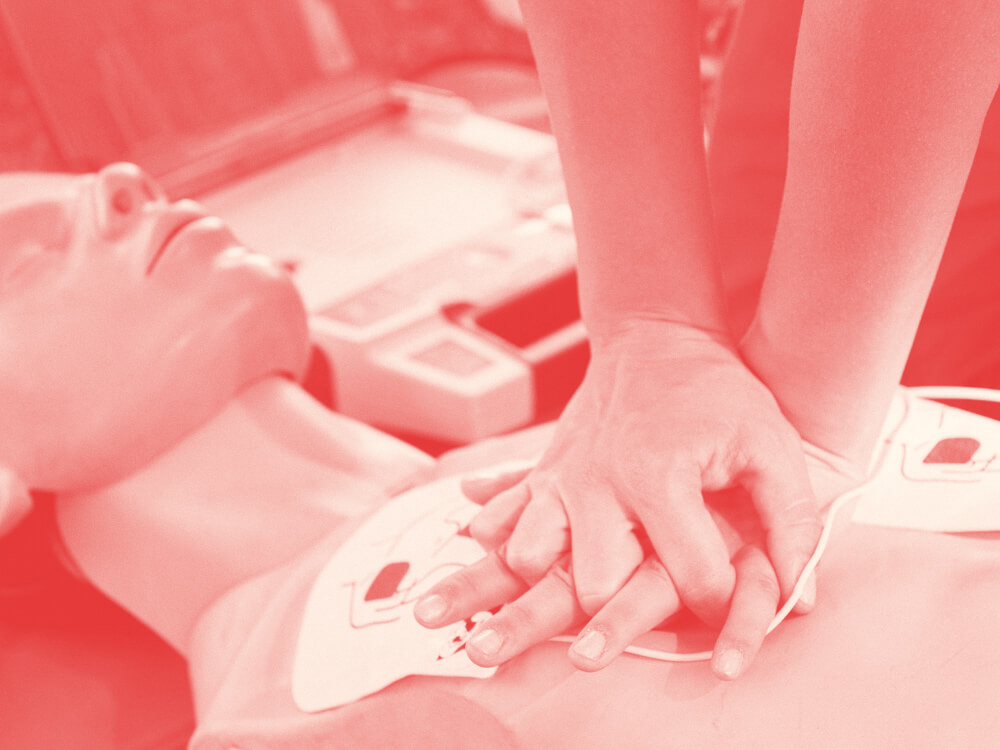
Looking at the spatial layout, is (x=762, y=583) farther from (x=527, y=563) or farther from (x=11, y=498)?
(x=11, y=498)

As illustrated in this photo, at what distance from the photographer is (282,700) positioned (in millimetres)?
692

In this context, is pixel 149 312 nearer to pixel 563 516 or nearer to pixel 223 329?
pixel 223 329

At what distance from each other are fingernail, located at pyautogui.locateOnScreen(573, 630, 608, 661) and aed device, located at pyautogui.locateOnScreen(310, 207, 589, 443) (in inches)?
23.9

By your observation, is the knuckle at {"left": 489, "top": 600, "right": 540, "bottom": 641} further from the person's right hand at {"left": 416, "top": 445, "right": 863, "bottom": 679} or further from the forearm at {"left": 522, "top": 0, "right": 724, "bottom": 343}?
the forearm at {"left": 522, "top": 0, "right": 724, "bottom": 343}

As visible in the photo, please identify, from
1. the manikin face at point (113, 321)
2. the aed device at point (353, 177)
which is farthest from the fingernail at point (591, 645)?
the aed device at point (353, 177)

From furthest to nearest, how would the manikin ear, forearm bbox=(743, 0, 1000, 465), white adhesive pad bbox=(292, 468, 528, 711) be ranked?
the manikin ear
white adhesive pad bbox=(292, 468, 528, 711)
forearm bbox=(743, 0, 1000, 465)

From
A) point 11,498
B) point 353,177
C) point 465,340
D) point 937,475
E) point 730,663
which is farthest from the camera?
point 353,177

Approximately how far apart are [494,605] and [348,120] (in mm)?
1250

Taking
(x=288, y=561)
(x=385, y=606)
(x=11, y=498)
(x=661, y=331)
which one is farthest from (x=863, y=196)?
(x=11, y=498)

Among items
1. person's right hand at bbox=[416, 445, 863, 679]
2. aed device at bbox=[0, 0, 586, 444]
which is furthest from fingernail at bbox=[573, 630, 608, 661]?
aed device at bbox=[0, 0, 586, 444]

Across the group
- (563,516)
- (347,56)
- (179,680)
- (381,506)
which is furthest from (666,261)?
(347,56)

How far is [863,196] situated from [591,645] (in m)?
0.26

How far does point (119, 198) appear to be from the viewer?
87 centimetres

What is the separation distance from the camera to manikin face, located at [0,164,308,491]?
2.65 feet
